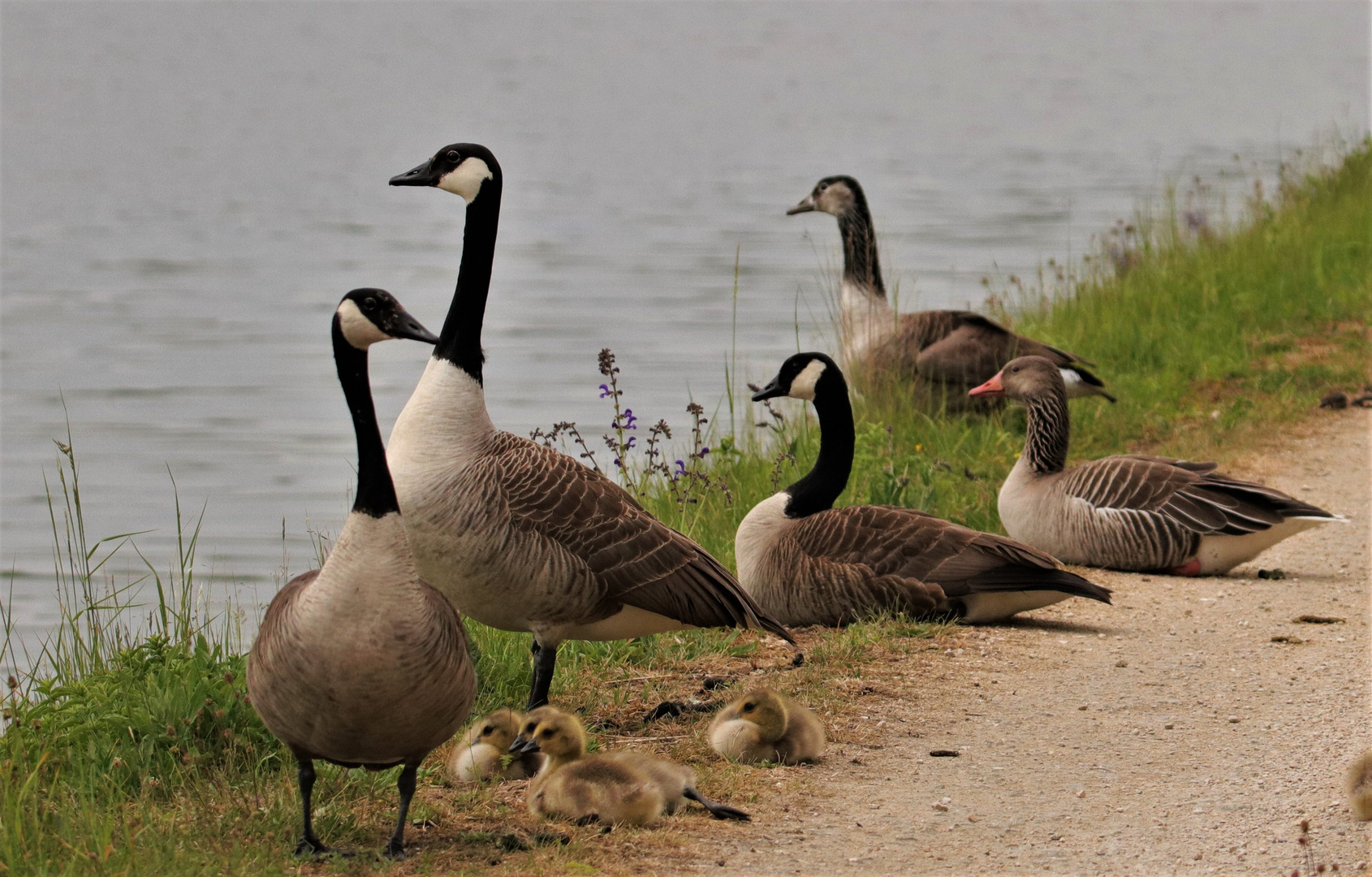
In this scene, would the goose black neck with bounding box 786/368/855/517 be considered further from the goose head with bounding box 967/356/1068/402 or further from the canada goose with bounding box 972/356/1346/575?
the goose head with bounding box 967/356/1068/402

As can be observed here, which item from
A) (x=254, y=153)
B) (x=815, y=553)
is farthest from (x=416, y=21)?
(x=815, y=553)

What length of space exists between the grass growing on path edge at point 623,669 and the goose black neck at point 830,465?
667mm

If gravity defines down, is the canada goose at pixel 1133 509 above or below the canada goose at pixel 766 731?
above

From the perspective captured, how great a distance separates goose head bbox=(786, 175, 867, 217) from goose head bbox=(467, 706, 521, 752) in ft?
24.5

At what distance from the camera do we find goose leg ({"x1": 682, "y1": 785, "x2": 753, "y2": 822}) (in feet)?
16.2

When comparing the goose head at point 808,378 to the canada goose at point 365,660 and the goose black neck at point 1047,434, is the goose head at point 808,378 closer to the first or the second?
the goose black neck at point 1047,434

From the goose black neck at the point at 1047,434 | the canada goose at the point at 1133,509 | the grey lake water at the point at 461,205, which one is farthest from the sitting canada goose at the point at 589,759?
the grey lake water at the point at 461,205

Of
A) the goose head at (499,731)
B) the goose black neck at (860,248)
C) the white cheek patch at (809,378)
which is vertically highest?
the goose black neck at (860,248)

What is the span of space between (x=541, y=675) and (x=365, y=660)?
172 cm

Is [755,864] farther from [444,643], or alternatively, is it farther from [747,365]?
[747,365]

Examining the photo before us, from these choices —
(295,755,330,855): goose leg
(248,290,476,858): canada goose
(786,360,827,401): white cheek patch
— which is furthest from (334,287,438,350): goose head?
(786,360,827,401): white cheek patch

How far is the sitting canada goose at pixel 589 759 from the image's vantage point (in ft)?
15.9

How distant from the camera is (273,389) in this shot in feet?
49.8

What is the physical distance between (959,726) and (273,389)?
1069 cm
